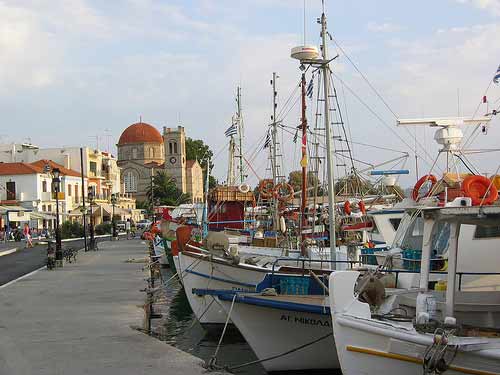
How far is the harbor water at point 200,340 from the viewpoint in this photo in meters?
13.5

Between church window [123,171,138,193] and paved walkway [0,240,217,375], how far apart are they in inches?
3922

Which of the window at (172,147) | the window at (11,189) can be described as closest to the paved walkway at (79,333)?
the window at (11,189)

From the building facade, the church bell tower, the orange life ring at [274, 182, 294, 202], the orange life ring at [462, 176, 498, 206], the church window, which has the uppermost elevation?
the church bell tower

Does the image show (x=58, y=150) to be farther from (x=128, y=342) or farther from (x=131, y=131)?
(x=128, y=342)

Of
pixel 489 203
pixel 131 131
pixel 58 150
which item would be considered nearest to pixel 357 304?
pixel 489 203

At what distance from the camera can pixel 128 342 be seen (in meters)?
11.8

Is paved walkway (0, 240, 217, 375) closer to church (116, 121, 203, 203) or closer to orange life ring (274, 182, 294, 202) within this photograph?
orange life ring (274, 182, 294, 202)

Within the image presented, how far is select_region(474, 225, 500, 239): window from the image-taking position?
32.9 ft

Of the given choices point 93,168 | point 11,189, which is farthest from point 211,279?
point 93,168

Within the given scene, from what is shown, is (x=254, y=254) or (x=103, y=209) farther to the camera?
(x=103, y=209)

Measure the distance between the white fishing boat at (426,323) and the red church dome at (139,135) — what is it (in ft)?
374

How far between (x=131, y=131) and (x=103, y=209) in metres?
37.7

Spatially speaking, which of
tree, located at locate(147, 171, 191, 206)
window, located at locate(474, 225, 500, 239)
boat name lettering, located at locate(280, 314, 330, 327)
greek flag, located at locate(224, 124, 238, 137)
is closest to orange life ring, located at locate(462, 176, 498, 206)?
window, located at locate(474, 225, 500, 239)

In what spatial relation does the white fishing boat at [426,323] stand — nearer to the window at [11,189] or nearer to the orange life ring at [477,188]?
the orange life ring at [477,188]
